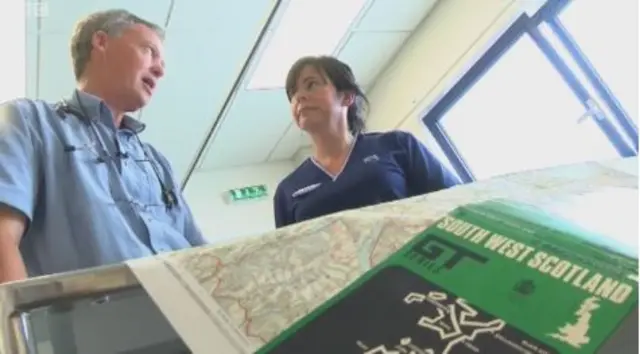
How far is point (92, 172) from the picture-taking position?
1376 mm

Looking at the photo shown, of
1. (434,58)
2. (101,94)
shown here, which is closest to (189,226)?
(101,94)

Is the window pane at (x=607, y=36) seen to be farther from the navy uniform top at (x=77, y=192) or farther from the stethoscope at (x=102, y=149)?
the navy uniform top at (x=77, y=192)

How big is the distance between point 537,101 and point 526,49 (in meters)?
0.30

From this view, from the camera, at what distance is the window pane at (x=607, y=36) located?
339 cm

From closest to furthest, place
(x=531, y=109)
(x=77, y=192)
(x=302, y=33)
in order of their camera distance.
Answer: (x=77, y=192) < (x=531, y=109) < (x=302, y=33)

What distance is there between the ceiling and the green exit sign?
205 mm

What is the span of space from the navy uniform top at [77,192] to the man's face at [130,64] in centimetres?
9

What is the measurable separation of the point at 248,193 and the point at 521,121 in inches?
78.6

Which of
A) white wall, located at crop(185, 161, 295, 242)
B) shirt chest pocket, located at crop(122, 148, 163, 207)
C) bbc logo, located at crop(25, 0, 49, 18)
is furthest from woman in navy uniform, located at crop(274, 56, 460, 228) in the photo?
white wall, located at crop(185, 161, 295, 242)

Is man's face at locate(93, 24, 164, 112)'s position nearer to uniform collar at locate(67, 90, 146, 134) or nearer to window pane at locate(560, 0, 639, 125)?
uniform collar at locate(67, 90, 146, 134)

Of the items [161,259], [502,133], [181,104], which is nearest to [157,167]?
[161,259]

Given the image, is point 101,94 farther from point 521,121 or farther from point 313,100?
point 521,121

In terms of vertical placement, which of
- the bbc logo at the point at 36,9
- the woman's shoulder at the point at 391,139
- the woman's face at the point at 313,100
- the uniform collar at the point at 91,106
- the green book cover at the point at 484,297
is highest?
the bbc logo at the point at 36,9

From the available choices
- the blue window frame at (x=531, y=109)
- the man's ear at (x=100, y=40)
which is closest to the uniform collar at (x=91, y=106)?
the man's ear at (x=100, y=40)
